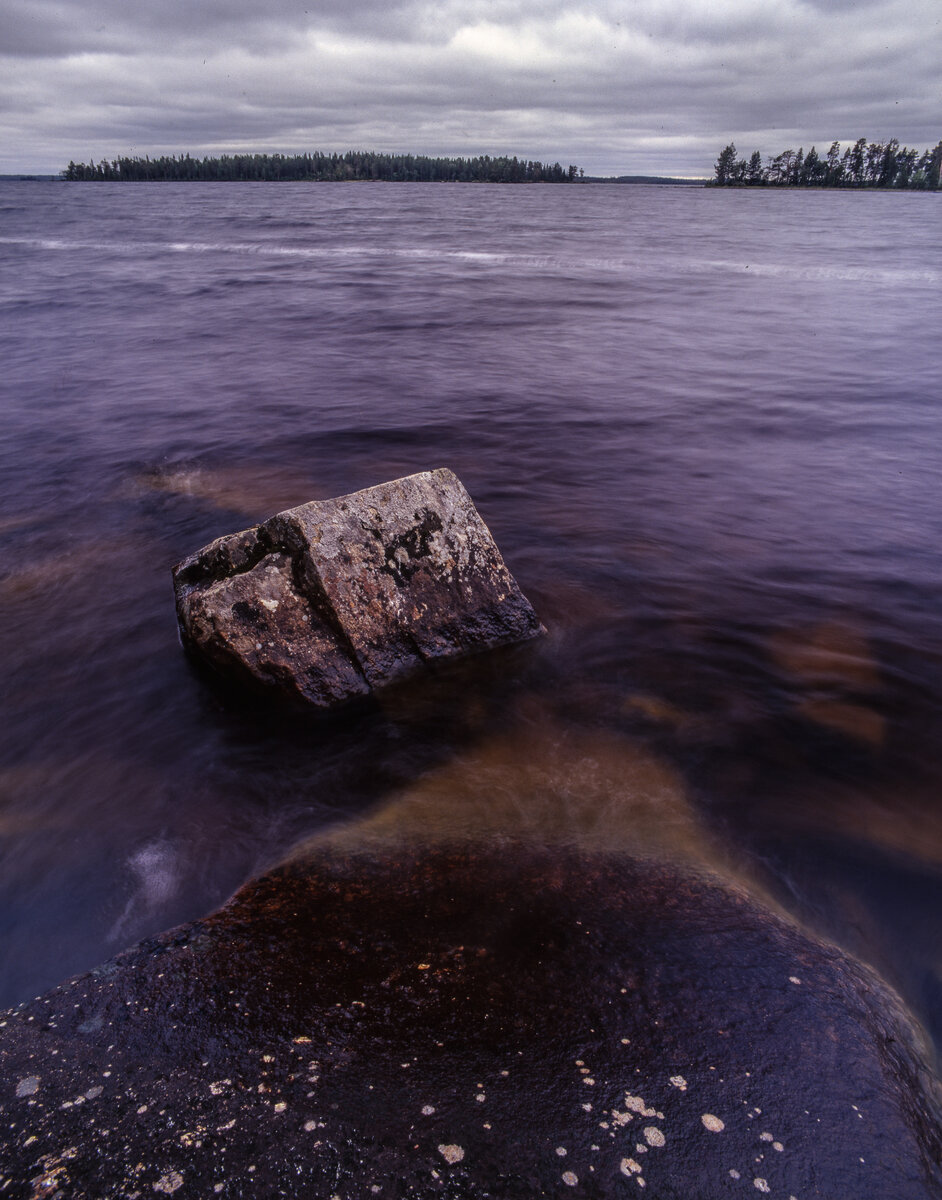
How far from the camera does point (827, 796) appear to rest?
4.11m

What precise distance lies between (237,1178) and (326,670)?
2.98 meters

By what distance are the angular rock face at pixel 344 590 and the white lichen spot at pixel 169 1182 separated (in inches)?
113

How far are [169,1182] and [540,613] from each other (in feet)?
15.0

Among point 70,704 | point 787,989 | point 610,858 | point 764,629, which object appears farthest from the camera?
point 764,629

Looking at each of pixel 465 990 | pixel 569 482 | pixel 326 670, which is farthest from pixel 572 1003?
pixel 569 482

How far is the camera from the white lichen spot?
191cm

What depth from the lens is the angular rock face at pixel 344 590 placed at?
15.0ft

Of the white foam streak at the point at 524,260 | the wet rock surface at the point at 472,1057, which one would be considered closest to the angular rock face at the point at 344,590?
the wet rock surface at the point at 472,1057

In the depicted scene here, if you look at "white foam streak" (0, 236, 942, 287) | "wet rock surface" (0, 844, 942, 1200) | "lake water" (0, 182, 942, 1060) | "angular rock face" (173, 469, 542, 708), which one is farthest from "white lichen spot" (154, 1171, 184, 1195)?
"white foam streak" (0, 236, 942, 287)

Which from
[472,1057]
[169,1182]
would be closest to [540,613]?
[472,1057]

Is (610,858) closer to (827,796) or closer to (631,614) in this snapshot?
(827,796)

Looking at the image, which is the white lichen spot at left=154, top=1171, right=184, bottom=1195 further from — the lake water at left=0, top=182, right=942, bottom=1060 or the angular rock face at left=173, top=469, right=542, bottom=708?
the angular rock face at left=173, top=469, right=542, bottom=708

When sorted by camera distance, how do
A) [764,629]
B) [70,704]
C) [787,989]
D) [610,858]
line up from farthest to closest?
[764,629] < [70,704] < [610,858] < [787,989]

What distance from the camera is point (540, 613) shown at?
19.7ft
